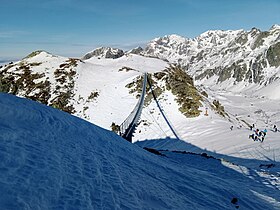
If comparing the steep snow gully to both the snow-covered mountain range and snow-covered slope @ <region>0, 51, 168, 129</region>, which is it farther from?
snow-covered slope @ <region>0, 51, 168, 129</region>

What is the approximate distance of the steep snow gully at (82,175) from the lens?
647 cm

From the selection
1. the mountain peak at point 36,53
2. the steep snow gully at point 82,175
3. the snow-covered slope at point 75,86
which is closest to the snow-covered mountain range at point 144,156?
the steep snow gully at point 82,175

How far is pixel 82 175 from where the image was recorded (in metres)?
8.20

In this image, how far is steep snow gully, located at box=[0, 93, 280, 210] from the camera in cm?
647

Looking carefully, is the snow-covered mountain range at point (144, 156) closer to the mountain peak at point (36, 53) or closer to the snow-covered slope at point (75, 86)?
the snow-covered slope at point (75, 86)

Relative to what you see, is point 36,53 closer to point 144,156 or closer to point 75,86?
point 75,86

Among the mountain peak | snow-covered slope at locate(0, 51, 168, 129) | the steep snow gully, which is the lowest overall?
the steep snow gully

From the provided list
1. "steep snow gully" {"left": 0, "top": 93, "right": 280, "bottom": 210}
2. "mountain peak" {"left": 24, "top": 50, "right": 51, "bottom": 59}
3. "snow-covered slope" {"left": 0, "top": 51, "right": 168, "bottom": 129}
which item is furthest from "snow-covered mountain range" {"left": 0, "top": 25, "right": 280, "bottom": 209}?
"mountain peak" {"left": 24, "top": 50, "right": 51, "bottom": 59}

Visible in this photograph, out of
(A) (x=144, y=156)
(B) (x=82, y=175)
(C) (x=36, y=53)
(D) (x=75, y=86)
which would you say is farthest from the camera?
(C) (x=36, y=53)

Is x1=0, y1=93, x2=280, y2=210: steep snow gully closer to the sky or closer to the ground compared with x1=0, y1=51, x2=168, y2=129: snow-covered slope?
closer to the ground

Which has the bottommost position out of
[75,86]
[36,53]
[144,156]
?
[144,156]

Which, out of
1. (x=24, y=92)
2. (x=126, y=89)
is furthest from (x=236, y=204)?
(x=24, y=92)

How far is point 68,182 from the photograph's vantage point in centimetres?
739

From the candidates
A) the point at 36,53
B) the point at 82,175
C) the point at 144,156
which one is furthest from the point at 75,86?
the point at 82,175
